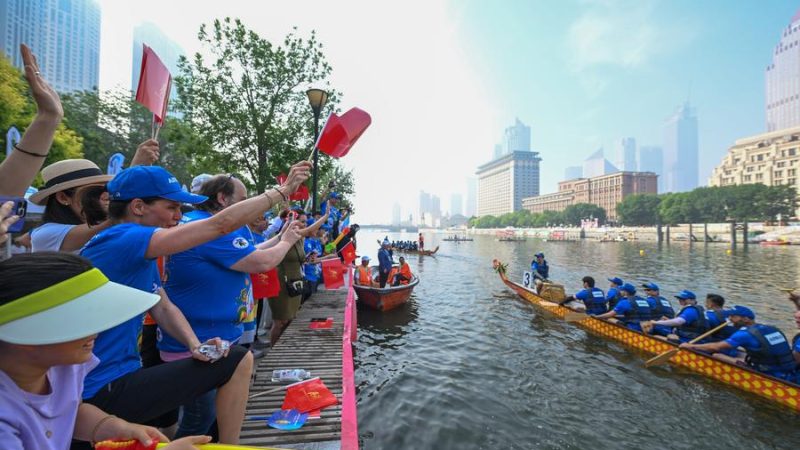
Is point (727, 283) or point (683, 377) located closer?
point (683, 377)

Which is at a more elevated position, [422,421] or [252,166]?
[252,166]

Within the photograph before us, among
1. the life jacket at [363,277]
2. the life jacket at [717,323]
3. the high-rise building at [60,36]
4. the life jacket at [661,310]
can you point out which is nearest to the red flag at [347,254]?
the life jacket at [363,277]

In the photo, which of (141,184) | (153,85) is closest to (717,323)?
(141,184)

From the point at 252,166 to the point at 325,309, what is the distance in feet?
34.6

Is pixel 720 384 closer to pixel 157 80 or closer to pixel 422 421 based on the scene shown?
pixel 422 421

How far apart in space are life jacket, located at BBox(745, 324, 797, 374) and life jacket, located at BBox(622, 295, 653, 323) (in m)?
3.24

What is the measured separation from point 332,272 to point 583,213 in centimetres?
11656

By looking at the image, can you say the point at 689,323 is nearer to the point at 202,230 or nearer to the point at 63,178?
the point at 202,230

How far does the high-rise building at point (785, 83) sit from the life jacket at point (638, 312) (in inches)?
9299

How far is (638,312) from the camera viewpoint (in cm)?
1071

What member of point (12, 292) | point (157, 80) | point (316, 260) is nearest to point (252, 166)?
point (316, 260)

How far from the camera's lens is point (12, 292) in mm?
1152

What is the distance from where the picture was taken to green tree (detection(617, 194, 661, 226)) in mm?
89000

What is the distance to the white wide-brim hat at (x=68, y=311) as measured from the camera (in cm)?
114
